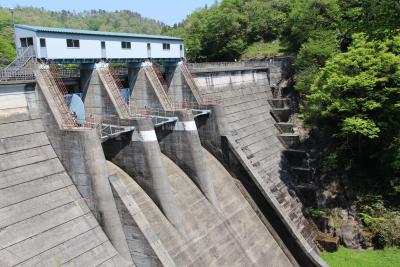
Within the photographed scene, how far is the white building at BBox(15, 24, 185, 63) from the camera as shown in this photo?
19172 millimetres

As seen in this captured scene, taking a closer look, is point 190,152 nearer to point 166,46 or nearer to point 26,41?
point 166,46

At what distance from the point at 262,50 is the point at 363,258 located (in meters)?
34.8

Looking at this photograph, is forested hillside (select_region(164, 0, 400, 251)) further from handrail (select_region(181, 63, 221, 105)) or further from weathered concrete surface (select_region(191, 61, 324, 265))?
handrail (select_region(181, 63, 221, 105))

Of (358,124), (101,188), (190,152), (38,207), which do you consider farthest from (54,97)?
(358,124)

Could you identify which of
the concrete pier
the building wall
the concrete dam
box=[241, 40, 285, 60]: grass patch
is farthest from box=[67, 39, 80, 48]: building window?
box=[241, 40, 285, 60]: grass patch

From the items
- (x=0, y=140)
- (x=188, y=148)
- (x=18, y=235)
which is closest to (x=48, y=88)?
(x=0, y=140)

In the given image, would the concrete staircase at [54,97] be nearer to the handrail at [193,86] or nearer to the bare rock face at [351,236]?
the handrail at [193,86]

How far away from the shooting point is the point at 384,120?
27.9 metres

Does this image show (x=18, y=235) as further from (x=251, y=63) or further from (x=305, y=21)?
(x=305, y=21)

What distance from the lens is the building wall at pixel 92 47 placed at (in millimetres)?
19397

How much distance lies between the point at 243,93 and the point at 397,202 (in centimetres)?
1558

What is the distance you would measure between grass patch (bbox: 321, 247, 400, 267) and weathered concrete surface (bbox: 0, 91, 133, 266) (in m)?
14.6

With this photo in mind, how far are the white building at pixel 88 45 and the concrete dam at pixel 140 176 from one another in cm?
67

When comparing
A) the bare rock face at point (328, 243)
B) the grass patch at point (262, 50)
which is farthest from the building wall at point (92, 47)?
the grass patch at point (262, 50)
